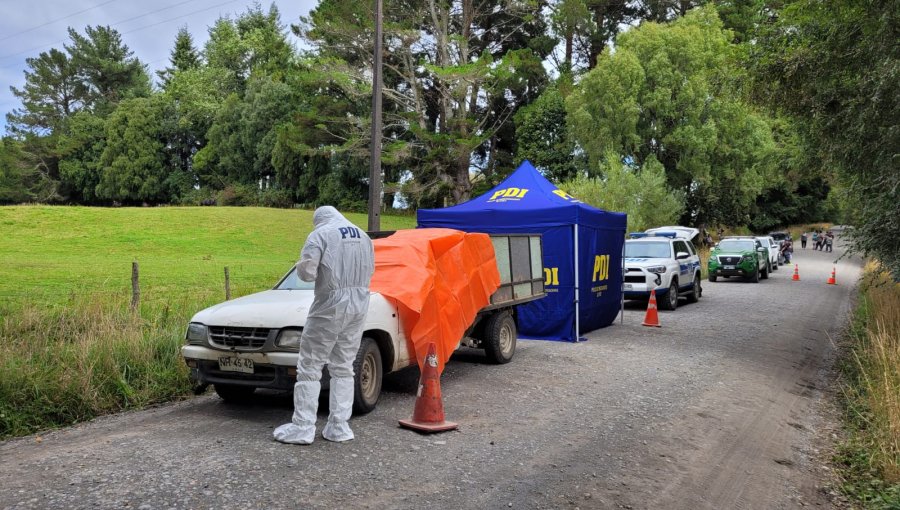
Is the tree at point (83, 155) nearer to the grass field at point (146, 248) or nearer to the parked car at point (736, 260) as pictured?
the grass field at point (146, 248)

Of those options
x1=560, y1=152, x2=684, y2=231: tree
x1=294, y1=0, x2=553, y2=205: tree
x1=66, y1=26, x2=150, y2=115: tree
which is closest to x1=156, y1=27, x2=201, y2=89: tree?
x1=66, y1=26, x2=150, y2=115: tree

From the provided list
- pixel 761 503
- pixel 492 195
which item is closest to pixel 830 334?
pixel 492 195

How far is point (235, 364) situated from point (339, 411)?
1252 mm

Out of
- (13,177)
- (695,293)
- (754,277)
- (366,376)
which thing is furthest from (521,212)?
(13,177)

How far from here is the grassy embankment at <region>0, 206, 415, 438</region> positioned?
6895 millimetres

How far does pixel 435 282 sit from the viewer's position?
7633mm

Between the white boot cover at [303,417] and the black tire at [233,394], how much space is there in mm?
1530

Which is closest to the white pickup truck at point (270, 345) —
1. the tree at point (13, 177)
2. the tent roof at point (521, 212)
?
the tent roof at point (521, 212)

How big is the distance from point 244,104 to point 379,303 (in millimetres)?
60247

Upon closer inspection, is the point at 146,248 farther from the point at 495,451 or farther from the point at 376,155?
the point at 495,451

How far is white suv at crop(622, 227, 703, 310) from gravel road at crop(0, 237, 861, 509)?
24.5 feet

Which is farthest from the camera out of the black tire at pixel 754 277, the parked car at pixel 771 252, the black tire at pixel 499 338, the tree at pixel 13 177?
the tree at pixel 13 177

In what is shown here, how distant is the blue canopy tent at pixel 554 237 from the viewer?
12.0 meters

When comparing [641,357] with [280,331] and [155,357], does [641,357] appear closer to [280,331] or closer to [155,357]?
[280,331]
